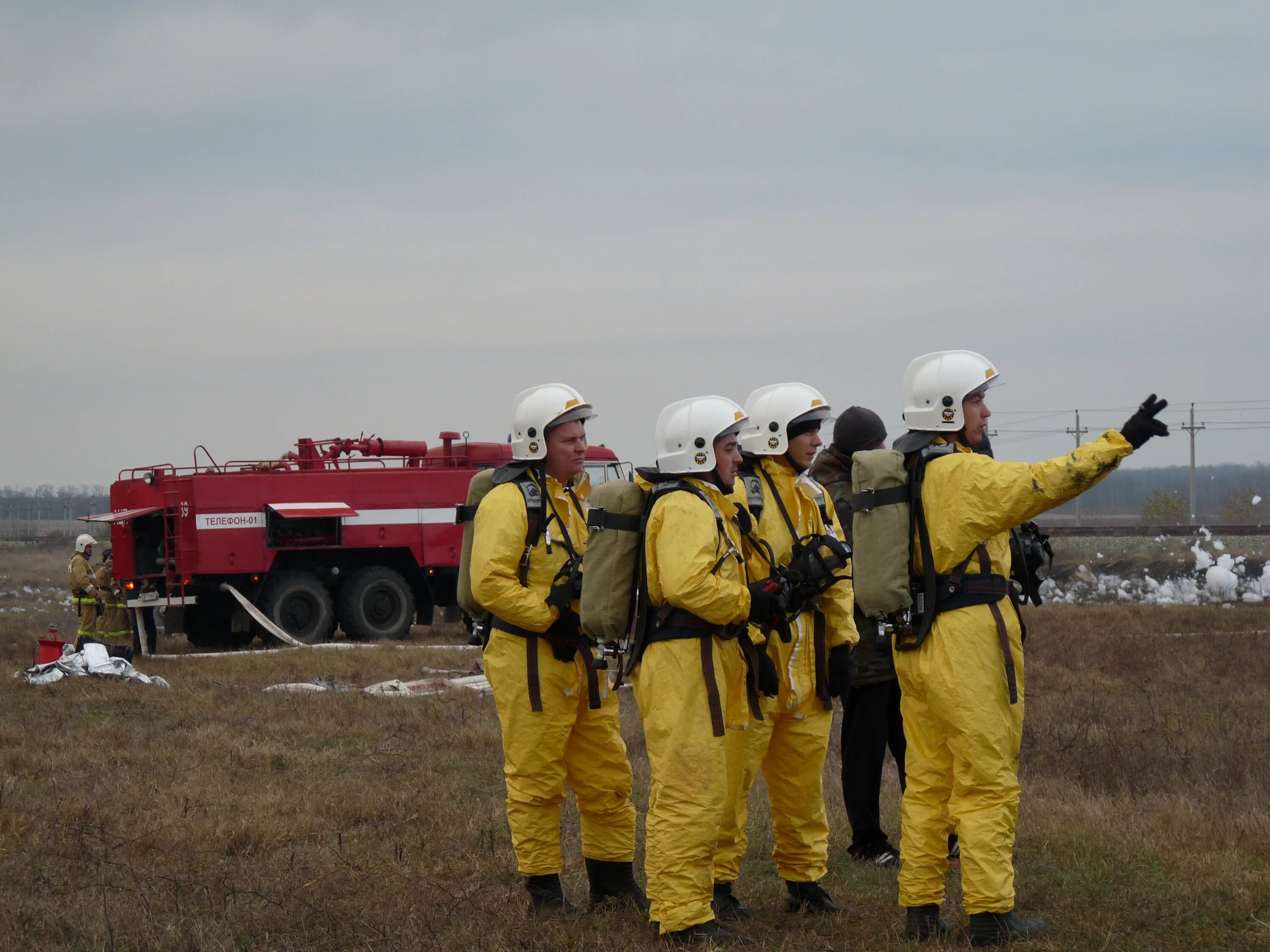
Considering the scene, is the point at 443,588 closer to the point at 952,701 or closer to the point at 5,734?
the point at 5,734

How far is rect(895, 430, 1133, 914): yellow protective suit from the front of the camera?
175 inches

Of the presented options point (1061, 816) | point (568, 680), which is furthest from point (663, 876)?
point (1061, 816)

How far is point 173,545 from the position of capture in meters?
18.0

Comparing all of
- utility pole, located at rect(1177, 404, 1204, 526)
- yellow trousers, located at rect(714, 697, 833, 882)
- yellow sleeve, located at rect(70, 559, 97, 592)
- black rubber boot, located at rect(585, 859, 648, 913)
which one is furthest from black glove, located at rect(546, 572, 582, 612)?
utility pole, located at rect(1177, 404, 1204, 526)

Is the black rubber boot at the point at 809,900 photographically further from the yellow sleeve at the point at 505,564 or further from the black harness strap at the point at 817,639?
the yellow sleeve at the point at 505,564

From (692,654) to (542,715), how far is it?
82 cm

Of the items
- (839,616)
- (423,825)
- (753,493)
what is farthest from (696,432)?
(423,825)

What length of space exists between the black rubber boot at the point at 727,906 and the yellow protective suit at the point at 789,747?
0.17 ft

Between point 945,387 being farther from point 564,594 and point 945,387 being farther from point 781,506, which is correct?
point 564,594

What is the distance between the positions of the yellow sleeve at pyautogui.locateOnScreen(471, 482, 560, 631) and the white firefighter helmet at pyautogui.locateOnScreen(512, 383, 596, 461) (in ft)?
0.69

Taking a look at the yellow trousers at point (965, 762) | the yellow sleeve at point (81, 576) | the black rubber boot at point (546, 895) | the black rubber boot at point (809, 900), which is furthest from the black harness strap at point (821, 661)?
the yellow sleeve at point (81, 576)

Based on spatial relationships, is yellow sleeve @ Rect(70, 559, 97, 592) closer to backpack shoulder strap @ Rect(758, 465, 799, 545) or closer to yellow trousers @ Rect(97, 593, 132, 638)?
yellow trousers @ Rect(97, 593, 132, 638)

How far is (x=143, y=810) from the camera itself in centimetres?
733

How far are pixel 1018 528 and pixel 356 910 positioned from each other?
3.31m
